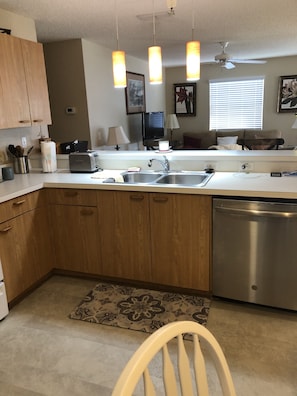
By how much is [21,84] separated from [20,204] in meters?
1.10

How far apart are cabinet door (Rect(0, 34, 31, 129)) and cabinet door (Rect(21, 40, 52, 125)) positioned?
6 centimetres

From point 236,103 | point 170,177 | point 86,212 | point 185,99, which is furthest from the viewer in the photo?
point 185,99

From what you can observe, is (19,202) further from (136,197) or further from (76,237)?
(136,197)

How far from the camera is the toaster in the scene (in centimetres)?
297

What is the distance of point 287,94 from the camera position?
22.6ft

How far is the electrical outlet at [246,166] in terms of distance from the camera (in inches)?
107

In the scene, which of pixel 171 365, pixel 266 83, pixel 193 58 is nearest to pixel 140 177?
pixel 193 58

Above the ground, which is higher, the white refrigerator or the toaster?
the toaster

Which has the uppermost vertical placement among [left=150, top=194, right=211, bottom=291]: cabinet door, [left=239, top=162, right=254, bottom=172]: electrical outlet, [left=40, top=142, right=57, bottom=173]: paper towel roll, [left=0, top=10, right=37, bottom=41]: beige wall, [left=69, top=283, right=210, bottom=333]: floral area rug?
[left=0, top=10, right=37, bottom=41]: beige wall

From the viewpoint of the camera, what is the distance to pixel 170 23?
367 cm

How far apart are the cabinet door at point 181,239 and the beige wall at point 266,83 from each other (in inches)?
222

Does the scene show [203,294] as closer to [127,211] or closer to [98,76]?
[127,211]

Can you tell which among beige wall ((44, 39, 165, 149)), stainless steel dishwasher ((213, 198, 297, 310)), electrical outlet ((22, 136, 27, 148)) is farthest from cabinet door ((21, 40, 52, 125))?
stainless steel dishwasher ((213, 198, 297, 310))

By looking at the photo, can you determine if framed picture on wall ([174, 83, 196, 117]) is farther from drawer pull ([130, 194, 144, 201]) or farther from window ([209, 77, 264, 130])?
drawer pull ([130, 194, 144, 201])
